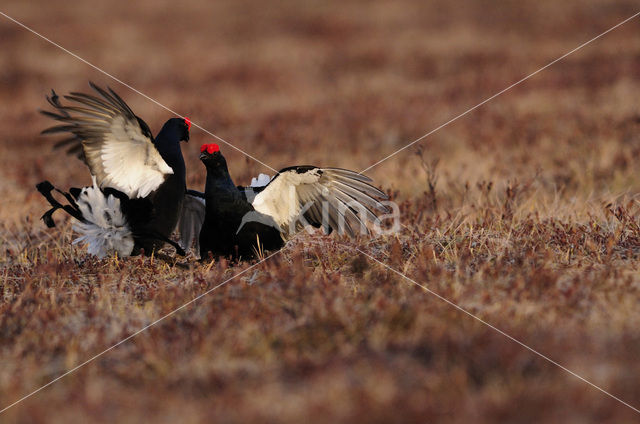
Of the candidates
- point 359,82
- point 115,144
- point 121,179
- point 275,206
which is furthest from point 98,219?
point 359,82

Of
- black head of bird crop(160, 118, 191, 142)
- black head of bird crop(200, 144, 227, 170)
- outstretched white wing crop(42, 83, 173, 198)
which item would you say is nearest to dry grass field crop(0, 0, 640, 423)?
outstretched white wing crop(42, 83, 173, 198)

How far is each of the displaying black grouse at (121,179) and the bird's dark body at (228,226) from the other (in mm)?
309

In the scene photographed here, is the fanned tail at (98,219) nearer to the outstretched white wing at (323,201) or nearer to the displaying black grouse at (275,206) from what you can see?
the displaying black grouse at (275,206)

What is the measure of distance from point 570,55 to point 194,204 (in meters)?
12.2

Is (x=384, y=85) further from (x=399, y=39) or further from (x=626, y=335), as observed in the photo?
(x=626, y=335)

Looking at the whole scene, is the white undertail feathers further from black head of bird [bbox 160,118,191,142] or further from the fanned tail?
black head of bird [bbox 160,118,191,142]

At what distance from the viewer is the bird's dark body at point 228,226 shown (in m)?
5.62

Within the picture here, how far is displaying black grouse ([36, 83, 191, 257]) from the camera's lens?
552 centimetres

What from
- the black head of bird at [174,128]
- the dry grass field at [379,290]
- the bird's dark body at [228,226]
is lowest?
the dry grass field at [379,290]

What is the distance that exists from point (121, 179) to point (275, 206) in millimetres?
1175

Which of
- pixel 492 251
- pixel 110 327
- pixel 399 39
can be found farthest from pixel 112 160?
pixel 399 39

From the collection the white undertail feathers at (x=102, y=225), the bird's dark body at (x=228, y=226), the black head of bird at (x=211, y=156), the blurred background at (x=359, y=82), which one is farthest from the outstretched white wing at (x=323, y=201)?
the blurred background at (x=359, y=82)

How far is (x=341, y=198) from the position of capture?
592 centimetres

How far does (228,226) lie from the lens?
223 inches
